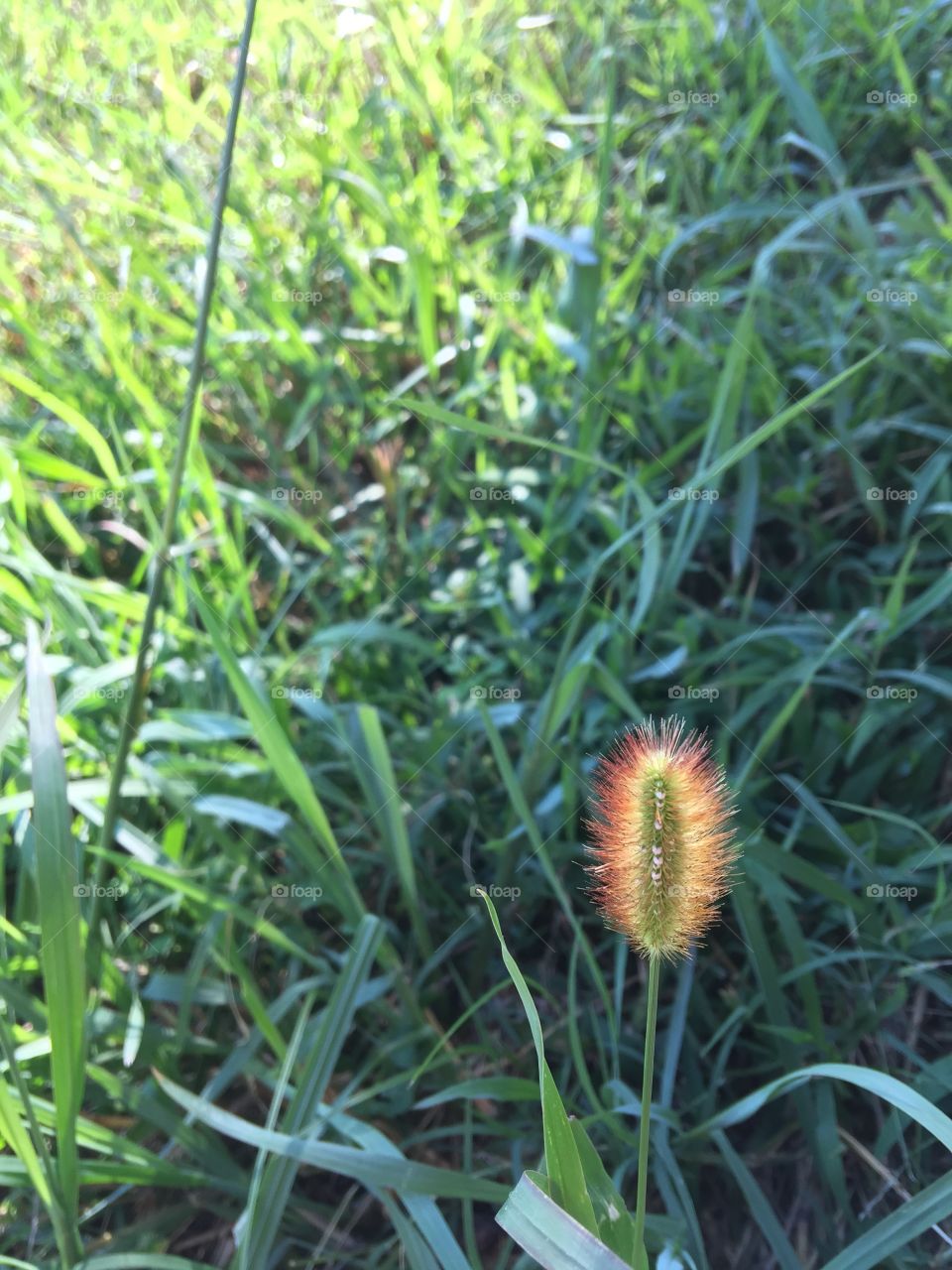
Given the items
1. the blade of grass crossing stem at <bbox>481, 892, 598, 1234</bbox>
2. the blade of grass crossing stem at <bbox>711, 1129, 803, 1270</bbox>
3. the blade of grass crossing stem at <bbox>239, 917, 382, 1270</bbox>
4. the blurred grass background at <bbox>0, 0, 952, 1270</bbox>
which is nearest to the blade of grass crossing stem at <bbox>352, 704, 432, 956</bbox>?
the blurred grass background at <bbox>0, 0, 952, 1270</bbox>

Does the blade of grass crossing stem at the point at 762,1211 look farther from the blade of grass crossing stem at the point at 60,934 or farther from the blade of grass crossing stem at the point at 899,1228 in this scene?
the blade of grass crossing stem at the point at 60,934

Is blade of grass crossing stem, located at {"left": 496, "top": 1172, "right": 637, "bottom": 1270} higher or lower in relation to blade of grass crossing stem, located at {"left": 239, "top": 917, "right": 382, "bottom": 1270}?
higher

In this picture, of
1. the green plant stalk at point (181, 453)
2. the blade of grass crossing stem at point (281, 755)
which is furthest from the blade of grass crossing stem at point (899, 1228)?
the green plant stalk at point (181, 453)

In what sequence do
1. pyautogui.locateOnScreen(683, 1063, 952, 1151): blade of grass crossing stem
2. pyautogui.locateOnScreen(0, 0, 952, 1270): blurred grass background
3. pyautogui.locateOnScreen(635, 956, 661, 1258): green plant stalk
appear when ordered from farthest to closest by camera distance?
pyautogui.locateOnScreen(0, 0, 952, 1270): blurred grass background, pyautogui.locateOnScreen(683, 1063, 952, 1151): blade of grass crossing stem, pyautogui.locateOnScreen(635, 956, 661, 1258): green plant stalk

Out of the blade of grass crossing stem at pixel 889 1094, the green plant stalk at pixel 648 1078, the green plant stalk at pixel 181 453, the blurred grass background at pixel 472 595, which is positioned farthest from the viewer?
the blurred grass background at pixel 472 595

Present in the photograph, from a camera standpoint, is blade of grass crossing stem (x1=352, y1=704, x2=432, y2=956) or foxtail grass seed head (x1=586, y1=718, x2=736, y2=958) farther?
blade of grass crossing stem (x1=352, y1=704, x2=432, y2=956)

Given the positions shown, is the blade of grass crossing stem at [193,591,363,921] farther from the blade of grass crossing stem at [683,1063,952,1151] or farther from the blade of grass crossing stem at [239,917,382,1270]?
the blade of grass crossing stem at [683,1063,952,1151]

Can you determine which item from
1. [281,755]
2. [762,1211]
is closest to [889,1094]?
[762,1211]

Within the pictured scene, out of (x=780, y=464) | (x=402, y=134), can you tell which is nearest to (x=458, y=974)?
(x=780, y=464)
